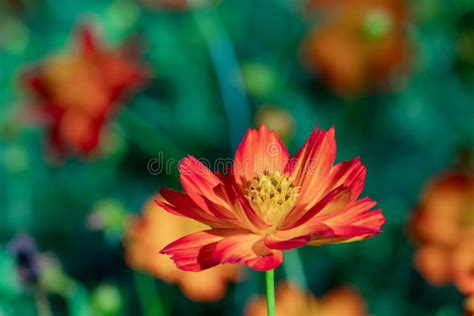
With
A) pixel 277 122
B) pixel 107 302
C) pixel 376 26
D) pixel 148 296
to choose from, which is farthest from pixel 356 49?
pixel 107 302

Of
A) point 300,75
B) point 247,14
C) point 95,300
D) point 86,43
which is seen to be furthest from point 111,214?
point 247,14

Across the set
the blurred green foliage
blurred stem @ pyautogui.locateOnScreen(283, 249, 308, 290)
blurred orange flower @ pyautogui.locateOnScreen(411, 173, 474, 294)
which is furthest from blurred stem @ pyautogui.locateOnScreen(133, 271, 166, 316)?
blurred orange flower @ pyautogui.locateOnScreen(411, 173, 474, 294)

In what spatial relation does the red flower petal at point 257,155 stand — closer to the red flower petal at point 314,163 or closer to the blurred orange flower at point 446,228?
the red flower petal at point 314,163

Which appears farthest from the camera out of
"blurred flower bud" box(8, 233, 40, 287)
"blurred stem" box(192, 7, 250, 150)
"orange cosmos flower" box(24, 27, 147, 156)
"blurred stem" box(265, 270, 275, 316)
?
"blurred stem" box(192, 7, 250, 150)

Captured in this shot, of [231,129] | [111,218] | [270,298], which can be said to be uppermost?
[231,129]

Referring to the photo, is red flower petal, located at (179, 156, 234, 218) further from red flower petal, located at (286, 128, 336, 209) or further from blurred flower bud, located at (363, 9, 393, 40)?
blurred flower bud, located at (363, 9, 393, 40)

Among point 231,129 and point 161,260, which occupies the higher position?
point 231,129

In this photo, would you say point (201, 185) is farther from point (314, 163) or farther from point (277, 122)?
point (277, 122)

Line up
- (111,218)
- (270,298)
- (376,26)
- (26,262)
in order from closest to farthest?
1. (270,298)
2. (26,262)
3. (111,218)
4. (376,26)
